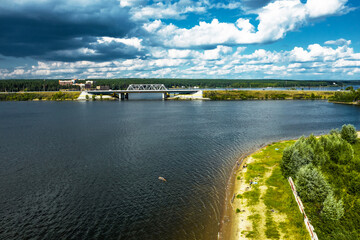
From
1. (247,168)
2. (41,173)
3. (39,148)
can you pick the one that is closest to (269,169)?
(247,168)

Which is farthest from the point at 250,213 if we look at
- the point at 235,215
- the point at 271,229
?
the point at 271,229

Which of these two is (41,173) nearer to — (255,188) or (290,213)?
(255,188)

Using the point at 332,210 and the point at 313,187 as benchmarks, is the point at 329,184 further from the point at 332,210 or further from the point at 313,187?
the point at 332,210

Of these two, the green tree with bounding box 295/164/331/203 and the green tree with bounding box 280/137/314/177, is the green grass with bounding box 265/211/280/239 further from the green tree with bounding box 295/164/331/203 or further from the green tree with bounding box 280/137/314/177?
the green tree with bounding box 280/137/314/177

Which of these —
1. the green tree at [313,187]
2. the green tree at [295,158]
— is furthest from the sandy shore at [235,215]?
the green tree at [313,187]

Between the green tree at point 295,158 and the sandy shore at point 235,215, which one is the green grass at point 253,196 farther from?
the green tree at point 295,158
